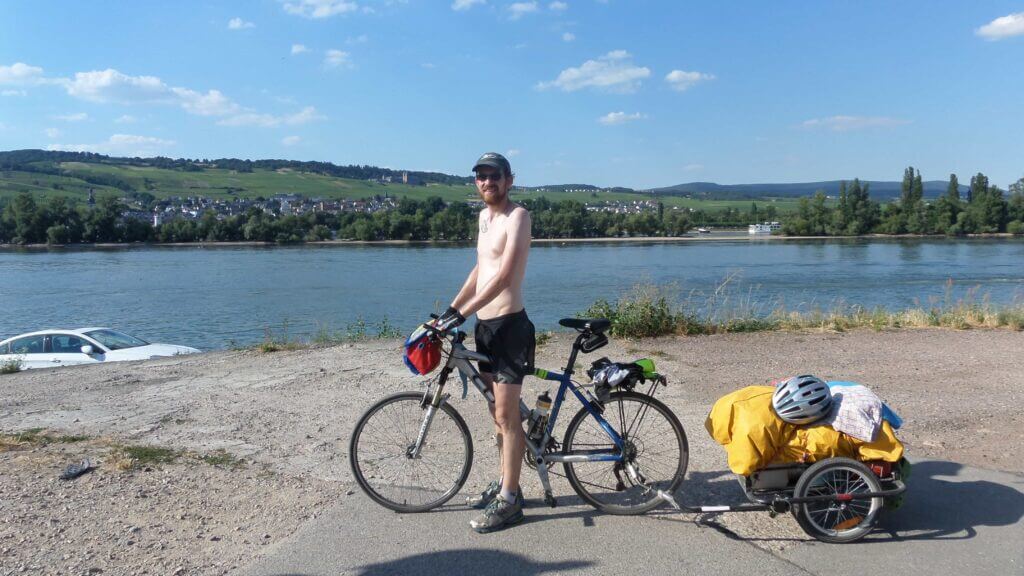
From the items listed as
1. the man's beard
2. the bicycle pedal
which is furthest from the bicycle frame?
the man's beard

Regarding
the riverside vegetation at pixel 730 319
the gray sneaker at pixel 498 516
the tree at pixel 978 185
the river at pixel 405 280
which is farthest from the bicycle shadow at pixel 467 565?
the tree at pixel 978 185

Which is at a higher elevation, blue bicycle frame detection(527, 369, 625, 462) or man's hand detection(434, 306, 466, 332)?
man's hand detection(434, 306, 466, 332)

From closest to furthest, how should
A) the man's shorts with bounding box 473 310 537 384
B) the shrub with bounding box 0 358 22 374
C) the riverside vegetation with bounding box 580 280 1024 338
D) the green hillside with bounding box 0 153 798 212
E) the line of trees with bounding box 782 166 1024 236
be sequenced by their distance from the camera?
1. the man's shorts with bounding box 473 310 537 384
2. the riverside vegetation with bounding box 580 280 1024 338
3. the shrub with bounding box 0 358 22 374
4. the line of trees with bounding box 782 166 1024 236
5. the green hillside with bounding box 0 153 798 212

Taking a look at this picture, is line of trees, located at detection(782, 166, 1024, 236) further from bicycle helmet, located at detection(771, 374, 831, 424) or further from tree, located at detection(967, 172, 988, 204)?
bicycle helmet, located at detection(771, 374, 831, 424)

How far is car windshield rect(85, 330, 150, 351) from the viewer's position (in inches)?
531

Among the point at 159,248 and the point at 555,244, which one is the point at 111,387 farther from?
the point at 159,248

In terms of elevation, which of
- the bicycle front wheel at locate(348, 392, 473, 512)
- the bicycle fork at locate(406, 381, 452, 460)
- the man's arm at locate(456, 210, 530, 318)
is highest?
the man's arm at locate(456, 210, 530, 318)

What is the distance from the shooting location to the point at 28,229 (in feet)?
230

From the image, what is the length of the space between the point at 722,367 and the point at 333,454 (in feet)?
15.8

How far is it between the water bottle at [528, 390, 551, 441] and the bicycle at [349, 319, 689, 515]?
0.04 feet

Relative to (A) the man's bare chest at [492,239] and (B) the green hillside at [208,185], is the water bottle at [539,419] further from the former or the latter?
(B) the green hillside at [208,185]

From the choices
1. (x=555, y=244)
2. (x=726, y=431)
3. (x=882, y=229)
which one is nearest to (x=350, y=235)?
(x=555, y=244)

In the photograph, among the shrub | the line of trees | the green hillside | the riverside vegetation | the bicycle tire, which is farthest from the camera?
the green hillside

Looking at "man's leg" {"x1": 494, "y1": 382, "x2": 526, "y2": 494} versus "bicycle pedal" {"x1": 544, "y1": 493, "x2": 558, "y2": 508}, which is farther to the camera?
"bicycle pedal" {"x1": 544, "y1": 493, "x2": 558, "y2": 508}
